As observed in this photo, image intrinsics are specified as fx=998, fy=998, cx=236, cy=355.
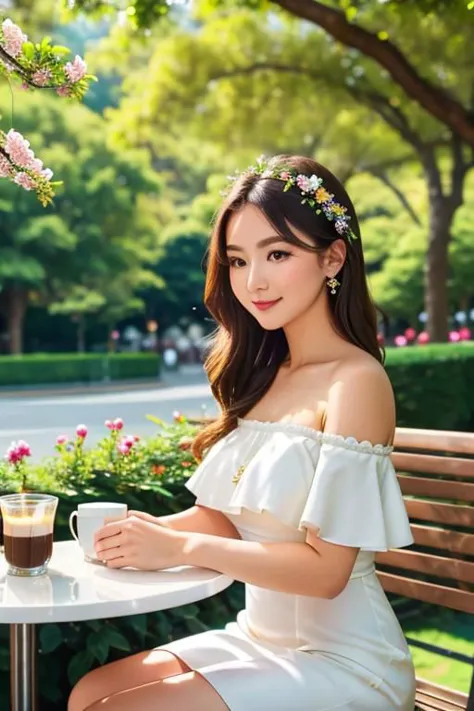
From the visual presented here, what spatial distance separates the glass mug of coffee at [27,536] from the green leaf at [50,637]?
1.07 metres

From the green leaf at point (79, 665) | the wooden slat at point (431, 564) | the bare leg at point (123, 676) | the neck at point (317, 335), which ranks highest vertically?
the neck at point (317, 335)

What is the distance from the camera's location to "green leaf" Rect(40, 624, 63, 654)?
2.98 meters

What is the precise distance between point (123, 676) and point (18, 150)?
1.11 meters

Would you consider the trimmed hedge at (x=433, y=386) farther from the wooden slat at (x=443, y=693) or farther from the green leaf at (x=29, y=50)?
the green leaf at (x=29, y=50)

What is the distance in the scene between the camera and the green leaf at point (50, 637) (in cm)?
298

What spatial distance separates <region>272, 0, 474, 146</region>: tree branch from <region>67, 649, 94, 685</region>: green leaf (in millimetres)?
4846

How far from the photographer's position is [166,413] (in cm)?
1850

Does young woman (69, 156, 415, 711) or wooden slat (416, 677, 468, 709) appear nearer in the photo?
young woman (69, 156, 415, 711)

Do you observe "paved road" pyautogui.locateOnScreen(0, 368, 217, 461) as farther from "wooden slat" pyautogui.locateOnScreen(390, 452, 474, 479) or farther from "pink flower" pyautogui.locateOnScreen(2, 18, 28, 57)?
"pink flower" pyautogui.locateOnScreen(2, 18, 28, 57)

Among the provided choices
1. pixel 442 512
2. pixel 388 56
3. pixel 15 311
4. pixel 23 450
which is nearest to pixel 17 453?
pixel 23 450

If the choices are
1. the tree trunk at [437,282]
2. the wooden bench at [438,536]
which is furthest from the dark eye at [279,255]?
the tree trunk at [437,282]

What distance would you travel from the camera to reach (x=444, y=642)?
14.6 ft

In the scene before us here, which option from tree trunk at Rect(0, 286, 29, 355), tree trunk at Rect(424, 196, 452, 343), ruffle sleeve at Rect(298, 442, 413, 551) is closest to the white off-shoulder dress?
ruffle sleeve at Rect(298, 442, 413, 551)

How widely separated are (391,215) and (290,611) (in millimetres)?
34619
